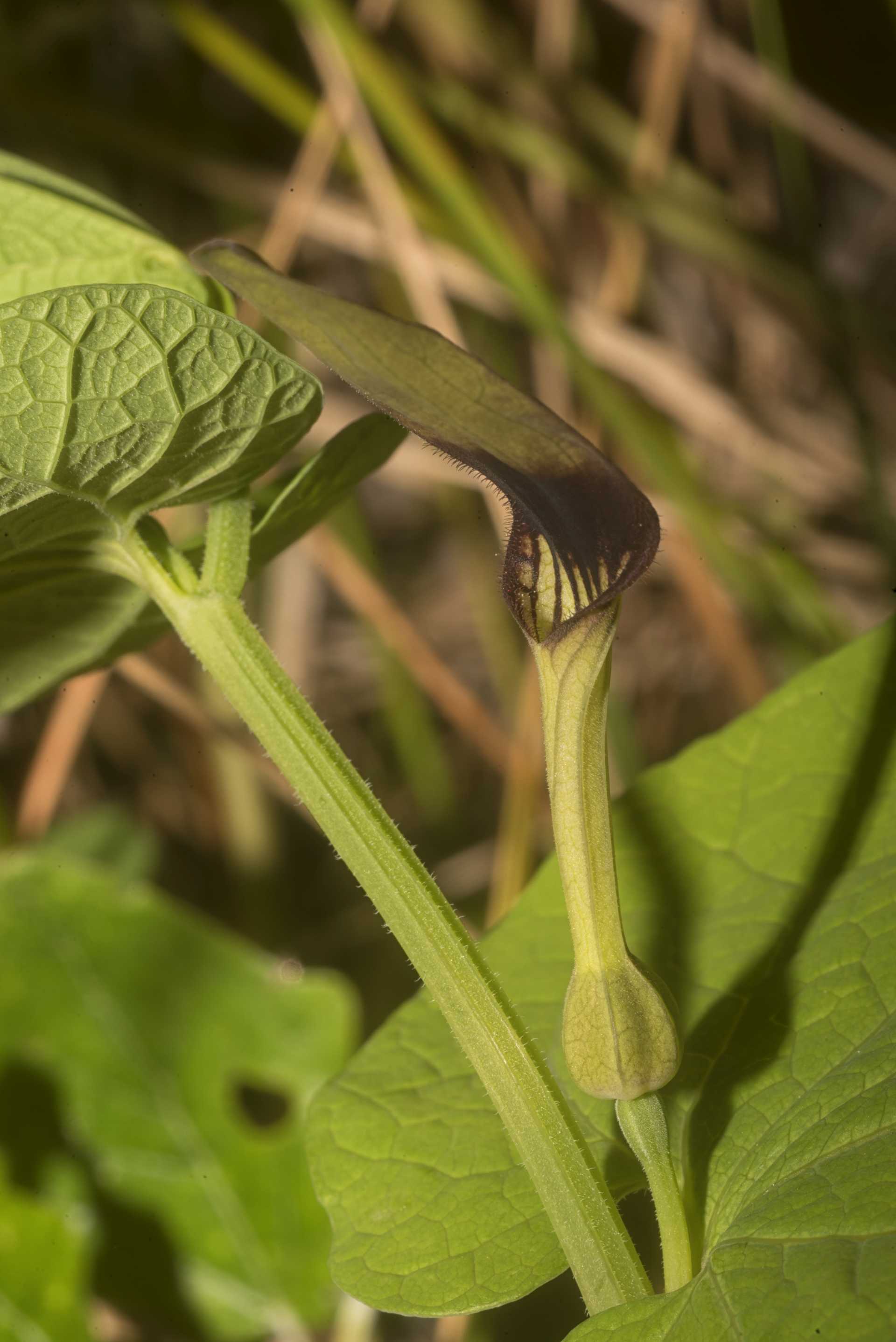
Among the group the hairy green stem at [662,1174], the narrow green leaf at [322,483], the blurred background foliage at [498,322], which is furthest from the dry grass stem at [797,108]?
the hairy green stem at [662,1174]

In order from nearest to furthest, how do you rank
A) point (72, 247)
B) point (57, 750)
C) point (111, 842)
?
point (72, 247), point (57, 750), point (111, 842)

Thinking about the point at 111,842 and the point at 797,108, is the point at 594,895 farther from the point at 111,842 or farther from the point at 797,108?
the point at 797,108

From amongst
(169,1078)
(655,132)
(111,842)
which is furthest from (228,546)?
(655,132)

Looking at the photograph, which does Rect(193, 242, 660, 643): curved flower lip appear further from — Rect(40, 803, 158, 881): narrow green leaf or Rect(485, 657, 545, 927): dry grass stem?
Rect(40, 803, 158, 881): narrow green leaf

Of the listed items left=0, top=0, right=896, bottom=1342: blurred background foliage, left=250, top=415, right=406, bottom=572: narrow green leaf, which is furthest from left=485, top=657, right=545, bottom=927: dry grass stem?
left=250, top=415, right=406, bottom=572: narrow green leaf

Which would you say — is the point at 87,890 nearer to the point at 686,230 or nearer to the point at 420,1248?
the point at 420,1248

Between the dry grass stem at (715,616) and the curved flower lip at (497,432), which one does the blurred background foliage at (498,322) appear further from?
the curved flower lip at (497,432)

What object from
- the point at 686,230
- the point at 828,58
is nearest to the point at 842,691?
the point at 686,230
